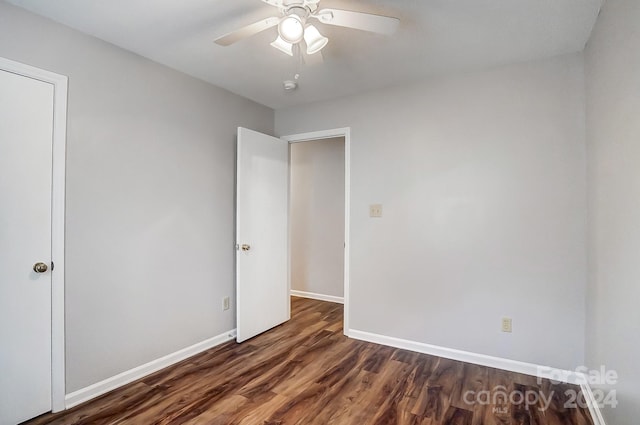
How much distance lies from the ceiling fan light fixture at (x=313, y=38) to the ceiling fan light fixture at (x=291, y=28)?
9 cm

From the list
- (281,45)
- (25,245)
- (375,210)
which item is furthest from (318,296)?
(281,45)

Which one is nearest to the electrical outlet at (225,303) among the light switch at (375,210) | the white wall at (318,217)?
the light switch at (375,210)

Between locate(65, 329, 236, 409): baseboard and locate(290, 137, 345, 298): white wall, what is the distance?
181 cm

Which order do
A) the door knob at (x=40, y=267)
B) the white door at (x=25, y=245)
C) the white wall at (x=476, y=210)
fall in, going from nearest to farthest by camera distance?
the white door at (x=25, y=245) < the door knob at (x=40, y=267) < the white wall at (x=476, y=210)

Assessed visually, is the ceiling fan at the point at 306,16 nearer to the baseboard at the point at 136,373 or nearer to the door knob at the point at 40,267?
the door knob at the point at 40,267

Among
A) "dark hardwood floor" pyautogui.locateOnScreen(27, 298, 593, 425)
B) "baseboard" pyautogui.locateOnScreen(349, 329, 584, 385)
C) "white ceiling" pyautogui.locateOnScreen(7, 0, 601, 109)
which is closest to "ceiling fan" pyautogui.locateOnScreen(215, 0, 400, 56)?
"white ceiling" pyautogui.locateOnScreen(7, 0, 601, 109)

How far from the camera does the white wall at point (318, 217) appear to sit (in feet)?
14.6

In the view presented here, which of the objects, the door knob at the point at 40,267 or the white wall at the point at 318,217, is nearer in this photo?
the door knob at the point at 40,267

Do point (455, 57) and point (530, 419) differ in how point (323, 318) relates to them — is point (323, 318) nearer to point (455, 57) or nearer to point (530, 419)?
point (530, 419)

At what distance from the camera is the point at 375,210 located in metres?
3.03

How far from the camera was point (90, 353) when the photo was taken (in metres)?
2.08

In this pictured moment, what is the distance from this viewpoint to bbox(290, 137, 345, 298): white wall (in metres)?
4.46

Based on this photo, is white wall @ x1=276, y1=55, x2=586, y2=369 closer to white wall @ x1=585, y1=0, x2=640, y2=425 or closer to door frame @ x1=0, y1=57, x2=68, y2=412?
white wall @ x1=585, y1=0, x2=640, y2=425

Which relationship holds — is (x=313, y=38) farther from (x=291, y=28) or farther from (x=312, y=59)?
(x=312, y=59)
